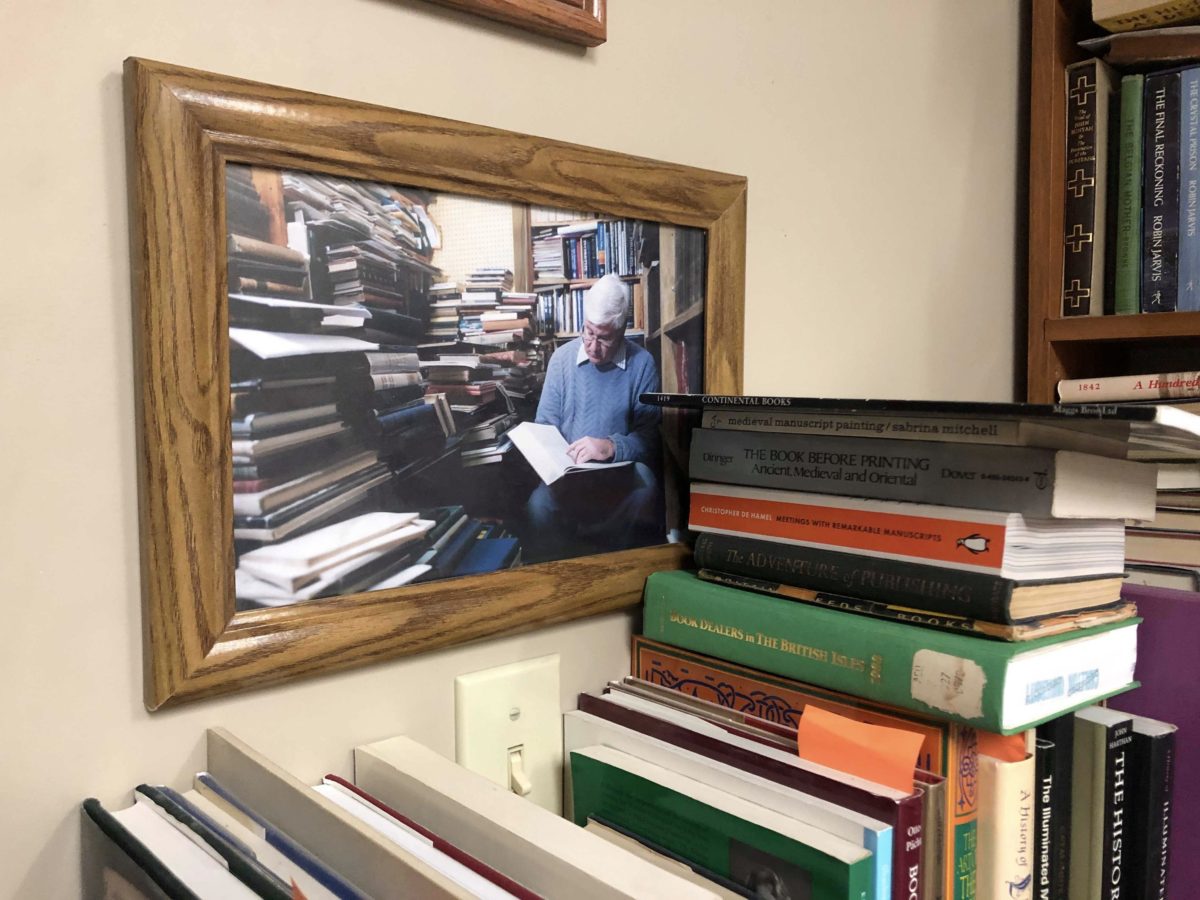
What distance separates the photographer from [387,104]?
0.60m

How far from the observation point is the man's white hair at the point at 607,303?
70 cm

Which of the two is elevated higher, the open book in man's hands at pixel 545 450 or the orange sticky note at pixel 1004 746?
the open book in man's hands at pixel 545 450

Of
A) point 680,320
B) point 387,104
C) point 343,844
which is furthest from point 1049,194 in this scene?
point 343,844

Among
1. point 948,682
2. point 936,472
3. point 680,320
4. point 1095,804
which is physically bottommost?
point 1095,804

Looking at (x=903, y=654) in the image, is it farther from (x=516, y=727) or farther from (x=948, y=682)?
(x=516, y=727)

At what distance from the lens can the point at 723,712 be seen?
65cm

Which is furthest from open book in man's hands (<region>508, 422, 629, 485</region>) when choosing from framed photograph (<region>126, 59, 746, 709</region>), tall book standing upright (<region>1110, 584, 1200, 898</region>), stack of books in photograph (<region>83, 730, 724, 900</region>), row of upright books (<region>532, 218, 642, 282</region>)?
tall book standing upright (<region>1110, 584, 1200, 898</region>)

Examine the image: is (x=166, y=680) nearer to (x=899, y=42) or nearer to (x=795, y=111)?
(x=795, y=111)

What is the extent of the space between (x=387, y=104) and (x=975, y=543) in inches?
17.5

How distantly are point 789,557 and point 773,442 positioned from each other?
0.28 ft

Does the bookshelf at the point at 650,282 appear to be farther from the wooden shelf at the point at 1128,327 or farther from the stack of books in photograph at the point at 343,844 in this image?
the wooden shelf at the point at 1128,327

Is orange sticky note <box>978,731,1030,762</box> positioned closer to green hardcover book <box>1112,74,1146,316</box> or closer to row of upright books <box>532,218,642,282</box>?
row of upright books <box>532,218,642,282</box>

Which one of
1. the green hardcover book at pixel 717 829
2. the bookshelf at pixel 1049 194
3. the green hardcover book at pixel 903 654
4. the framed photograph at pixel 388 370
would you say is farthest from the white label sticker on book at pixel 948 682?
the bookshelf at pixel 1049 194

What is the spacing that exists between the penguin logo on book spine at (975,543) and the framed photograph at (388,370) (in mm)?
239
